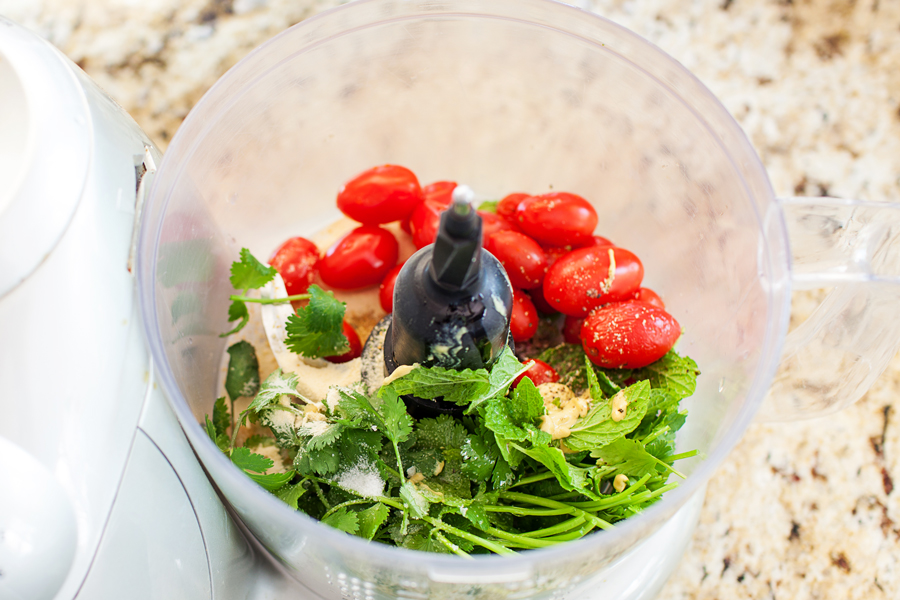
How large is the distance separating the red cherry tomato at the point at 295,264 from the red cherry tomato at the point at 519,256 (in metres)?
0.21

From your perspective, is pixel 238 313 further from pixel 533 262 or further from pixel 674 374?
pixel 674 374

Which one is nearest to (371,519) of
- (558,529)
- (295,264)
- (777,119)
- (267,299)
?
(558,529)

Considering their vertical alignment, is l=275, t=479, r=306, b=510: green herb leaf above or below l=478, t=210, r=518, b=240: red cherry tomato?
below

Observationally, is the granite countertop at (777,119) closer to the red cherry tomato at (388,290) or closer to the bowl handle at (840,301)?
the bowl handle at (840,301)

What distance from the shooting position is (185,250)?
538 millimetres

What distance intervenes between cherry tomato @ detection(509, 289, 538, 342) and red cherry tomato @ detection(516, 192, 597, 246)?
0.26ft

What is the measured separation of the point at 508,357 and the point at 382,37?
1.20 ft

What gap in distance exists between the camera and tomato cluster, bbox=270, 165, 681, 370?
0.60 meters

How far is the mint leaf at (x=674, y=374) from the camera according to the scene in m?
0.58

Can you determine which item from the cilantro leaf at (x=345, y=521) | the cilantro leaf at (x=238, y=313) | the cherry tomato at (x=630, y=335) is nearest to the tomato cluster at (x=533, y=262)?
the cherry tomato at (x=630, y=335)

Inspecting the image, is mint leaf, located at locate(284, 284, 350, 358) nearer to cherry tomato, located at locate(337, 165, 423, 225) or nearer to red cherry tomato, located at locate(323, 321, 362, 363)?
red cherry tomato, located at locate(323, 321, 362, 363)

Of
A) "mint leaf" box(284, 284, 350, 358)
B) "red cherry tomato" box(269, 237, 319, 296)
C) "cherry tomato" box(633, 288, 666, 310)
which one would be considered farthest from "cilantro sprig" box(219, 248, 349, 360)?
"cherry tomato" box(633, 288, 666, 310)

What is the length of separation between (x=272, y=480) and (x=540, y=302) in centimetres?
38

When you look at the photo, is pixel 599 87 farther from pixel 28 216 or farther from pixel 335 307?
pixel 28 216
